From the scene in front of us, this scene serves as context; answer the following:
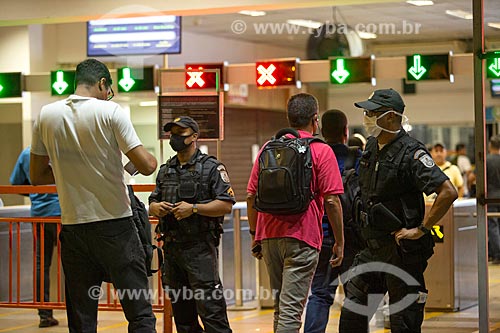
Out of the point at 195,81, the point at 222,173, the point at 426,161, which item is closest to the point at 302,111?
the point at 222,173

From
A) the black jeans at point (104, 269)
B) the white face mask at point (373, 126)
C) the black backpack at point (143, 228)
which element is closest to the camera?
the black jeans at point (104, 269)

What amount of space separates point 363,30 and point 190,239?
1256cm

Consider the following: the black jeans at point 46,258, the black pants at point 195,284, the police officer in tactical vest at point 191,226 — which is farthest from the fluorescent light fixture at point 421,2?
the black pants at point 195,284

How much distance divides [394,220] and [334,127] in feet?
4.35

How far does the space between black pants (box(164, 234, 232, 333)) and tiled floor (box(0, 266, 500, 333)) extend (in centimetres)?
203

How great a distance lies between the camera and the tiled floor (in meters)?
8.03

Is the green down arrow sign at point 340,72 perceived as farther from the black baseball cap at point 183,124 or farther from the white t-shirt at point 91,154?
the white t-shirt at point 91,154

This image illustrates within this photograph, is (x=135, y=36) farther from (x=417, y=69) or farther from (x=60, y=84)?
(x=417, y=69)

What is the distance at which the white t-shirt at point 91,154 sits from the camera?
4.96m

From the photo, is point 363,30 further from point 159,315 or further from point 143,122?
point 159,315

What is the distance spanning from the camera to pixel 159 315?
346 inches

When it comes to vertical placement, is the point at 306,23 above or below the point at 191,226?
above

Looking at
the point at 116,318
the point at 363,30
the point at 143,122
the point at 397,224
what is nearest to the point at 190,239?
the point at 397,224

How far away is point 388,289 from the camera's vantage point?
515 centimetres
